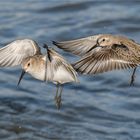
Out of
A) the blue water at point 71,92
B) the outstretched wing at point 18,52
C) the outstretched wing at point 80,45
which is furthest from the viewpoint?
the blue water at point 71,92

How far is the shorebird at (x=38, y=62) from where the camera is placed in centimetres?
679

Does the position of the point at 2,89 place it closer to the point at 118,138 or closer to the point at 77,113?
the point at 77,113

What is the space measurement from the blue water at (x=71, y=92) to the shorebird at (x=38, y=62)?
1.33 m

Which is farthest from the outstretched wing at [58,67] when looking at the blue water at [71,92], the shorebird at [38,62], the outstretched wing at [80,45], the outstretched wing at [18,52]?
the blue water at [71,92]

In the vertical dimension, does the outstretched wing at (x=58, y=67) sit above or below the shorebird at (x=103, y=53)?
below

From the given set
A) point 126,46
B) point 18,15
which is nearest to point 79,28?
point 18,15

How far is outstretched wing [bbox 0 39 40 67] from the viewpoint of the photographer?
734 centimetres

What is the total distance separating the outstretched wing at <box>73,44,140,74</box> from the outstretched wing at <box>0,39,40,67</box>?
64cm

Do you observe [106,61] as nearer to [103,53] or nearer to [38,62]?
[103,53]

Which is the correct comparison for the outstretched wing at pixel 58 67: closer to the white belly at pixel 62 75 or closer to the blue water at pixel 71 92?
the white belly at pixel 62 75

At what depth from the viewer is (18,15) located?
13.7 metres

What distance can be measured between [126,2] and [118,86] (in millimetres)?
4159

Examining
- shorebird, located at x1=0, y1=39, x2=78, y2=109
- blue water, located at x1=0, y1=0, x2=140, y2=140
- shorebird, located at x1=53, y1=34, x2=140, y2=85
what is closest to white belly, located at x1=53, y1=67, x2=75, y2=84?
shorebird, located at x1=0, y1=39, x2=78, y2=109

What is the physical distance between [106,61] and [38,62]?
700 mm
